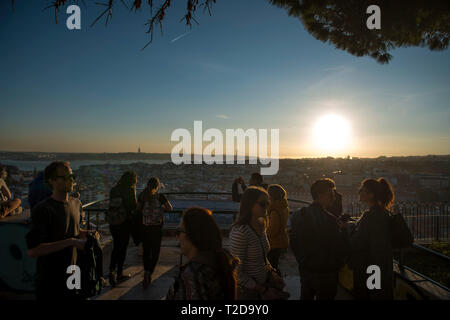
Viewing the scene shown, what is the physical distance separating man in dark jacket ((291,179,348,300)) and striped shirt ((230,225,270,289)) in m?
0.58

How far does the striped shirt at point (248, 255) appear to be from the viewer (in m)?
2.20

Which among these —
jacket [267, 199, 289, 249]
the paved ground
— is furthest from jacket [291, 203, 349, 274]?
the paved ground

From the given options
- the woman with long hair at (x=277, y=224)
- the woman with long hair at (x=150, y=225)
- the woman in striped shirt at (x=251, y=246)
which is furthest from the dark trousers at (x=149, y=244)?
the woman in striped shirt at (x=251, y=246)

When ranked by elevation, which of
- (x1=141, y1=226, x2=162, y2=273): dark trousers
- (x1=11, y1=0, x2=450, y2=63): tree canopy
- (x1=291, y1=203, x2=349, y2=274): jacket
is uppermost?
(x1=11, y1=0, x2=450, y2=63): tree canopy

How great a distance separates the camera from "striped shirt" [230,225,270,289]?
220 centimetres

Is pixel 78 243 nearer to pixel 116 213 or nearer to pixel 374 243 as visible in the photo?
pixel 116 213

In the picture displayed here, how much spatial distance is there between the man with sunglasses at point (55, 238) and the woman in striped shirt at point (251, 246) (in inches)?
60.8

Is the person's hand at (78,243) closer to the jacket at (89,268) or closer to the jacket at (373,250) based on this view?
the jacket at (89,268)

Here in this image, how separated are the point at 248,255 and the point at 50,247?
5.88 ft

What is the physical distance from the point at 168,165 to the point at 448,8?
98.5 ft

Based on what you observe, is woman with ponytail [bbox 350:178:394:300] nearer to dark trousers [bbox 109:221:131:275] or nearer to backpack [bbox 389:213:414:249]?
backpack [bbox 389:213:414:249]
